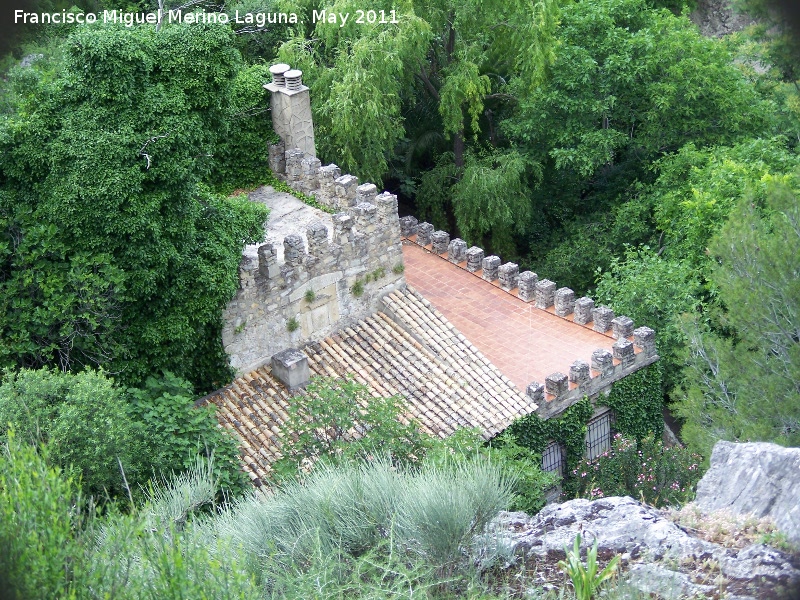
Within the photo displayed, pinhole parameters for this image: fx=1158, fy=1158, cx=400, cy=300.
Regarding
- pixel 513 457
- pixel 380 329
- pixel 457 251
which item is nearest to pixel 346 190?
pixel 380 329

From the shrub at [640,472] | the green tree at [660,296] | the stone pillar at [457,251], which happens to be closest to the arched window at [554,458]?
the shrub at [640,472]

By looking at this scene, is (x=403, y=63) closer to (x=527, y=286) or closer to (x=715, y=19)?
(x=527, y=286)

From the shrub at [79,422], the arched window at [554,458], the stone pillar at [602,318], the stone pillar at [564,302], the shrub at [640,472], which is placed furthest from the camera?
the stone pillar at [564,302]

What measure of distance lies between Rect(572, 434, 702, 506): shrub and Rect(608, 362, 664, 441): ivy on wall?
91 cm

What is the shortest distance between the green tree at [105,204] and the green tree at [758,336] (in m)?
10.0

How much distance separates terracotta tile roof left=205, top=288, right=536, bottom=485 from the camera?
23172 millimetres

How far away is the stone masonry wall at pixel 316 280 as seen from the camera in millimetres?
22984

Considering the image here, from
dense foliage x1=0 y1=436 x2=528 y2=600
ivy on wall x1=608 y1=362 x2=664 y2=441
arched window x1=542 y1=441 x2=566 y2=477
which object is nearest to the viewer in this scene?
dense foliage x1=0 y1=436 x2=528 y2=600

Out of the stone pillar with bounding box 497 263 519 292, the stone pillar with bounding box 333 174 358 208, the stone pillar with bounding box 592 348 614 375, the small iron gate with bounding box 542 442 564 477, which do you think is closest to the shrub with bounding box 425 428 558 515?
the small iron gate with bounding box 542 442 564 477

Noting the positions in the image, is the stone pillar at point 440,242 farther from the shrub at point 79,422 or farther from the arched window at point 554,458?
the shrub at point 79,422

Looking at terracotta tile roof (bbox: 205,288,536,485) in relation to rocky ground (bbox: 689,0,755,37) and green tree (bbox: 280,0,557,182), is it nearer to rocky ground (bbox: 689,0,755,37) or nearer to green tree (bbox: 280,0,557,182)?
green tree (bbox: 280,0,557,182)

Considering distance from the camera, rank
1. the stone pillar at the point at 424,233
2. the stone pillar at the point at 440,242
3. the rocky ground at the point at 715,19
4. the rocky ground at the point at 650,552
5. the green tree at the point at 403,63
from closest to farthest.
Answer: the rocky ground at the point at 650,552 < the stone pillar at the point at 440,242 < the stone pillar at the point at 424,233 < the green tree at the point at 403,63 < the rocky ground at the point at 715,19

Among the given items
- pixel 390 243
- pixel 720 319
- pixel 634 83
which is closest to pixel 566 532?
pixel 720 319

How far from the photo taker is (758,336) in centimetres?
2192
